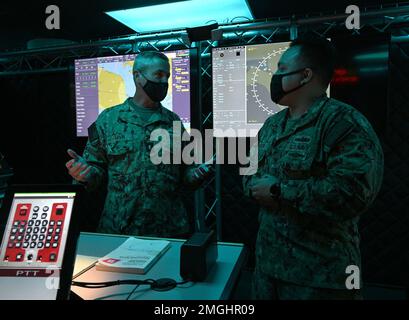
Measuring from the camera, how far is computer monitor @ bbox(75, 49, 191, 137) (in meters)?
2.89

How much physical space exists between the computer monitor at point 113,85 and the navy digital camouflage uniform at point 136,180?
965mm

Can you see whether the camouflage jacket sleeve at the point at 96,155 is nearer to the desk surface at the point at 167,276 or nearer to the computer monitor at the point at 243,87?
the desk surface at the point at 167,276

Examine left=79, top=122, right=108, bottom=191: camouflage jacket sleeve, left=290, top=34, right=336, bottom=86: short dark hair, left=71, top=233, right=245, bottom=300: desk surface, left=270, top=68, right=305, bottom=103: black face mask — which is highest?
left=290, top=34, right=336, bottom=86: short dark hair

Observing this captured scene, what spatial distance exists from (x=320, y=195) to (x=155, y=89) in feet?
3.97

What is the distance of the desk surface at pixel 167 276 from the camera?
0.86 meters

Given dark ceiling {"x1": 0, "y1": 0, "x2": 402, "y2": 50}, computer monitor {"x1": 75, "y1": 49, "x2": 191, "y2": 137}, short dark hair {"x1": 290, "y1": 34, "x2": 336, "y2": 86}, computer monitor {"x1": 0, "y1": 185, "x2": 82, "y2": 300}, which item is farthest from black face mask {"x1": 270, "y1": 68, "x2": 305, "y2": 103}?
dark ceiling {"x1": 0, "y1": 0, "x2": 402, "y2": 50}

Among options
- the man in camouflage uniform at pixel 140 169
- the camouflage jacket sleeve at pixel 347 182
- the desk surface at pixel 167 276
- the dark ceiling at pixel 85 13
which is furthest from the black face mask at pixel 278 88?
the dark ceiling at pixel 85 13

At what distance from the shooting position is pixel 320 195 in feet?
4.00

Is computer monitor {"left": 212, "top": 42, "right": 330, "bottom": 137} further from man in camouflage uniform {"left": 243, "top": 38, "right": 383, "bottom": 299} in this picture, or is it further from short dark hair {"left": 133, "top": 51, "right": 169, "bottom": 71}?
man in camouflage uniform {"left": 243, "top": 38, "right": 383, "bottom": 299}

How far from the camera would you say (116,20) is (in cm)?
323

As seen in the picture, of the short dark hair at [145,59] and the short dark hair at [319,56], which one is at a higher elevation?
the short dark hair at [145,59]

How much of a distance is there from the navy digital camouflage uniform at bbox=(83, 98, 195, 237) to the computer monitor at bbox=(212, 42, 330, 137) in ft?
3.14

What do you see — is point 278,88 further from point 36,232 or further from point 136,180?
A: point 36,232

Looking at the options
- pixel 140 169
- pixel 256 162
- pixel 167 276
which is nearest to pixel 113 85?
pixel 140 169
